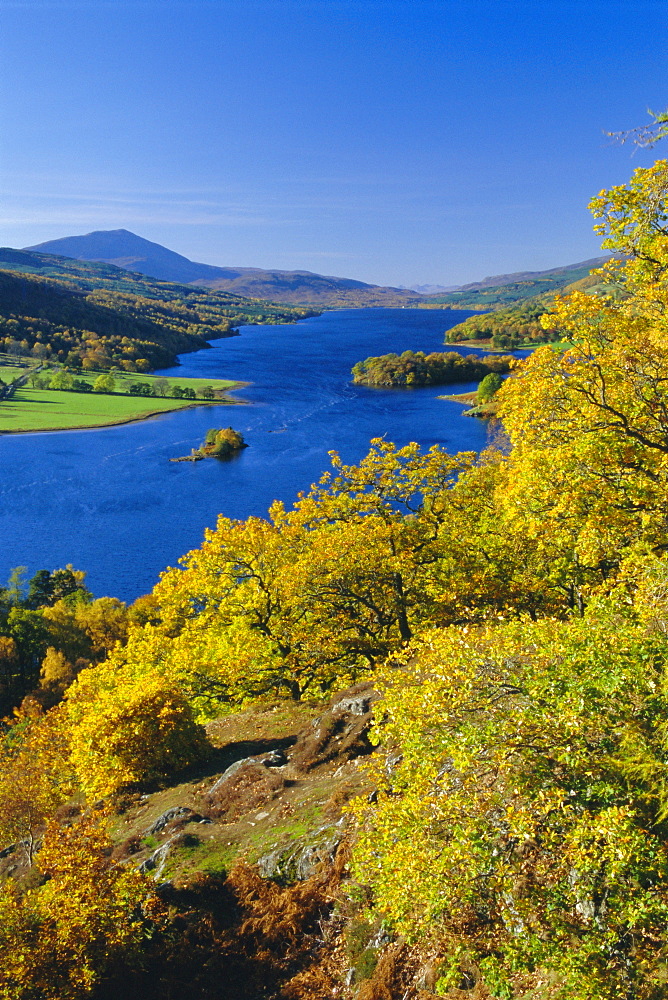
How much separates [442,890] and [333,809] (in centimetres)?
719

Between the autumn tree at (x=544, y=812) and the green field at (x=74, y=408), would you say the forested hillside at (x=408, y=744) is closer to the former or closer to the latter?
the autumn tree at (x=544, y=812)

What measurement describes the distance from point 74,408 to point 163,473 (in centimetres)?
6458

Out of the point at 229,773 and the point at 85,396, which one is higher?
the point at 85,396

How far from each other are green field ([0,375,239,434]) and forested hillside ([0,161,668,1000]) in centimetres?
12499

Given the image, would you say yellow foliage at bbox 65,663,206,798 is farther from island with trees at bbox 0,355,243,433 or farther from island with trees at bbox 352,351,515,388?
island with trees at bbox 352,351,515,388

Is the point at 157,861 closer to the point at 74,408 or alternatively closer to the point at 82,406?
the point at 74,408

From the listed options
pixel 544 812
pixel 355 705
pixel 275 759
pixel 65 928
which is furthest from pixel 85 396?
pixel 544 812

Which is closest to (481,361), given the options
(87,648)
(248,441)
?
(248,441)

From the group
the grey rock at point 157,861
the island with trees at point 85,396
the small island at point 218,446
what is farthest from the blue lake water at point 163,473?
the grey rock at point 157,861

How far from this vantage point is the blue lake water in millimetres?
75312

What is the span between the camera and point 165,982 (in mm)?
11336

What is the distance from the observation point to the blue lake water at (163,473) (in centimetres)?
7531

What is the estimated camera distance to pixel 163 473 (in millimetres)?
103625

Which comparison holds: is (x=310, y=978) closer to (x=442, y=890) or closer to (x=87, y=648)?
(x=442, y=890)
